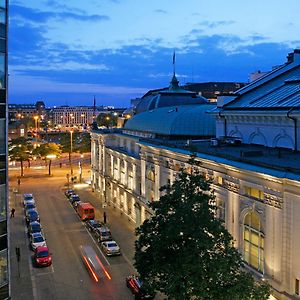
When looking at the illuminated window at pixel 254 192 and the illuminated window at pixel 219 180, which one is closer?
the illuminated window at pixel 254 192

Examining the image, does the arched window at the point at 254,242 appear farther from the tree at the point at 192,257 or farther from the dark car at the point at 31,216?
the dark car at the point at 31,216

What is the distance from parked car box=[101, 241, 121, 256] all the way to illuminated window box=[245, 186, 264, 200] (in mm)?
20922

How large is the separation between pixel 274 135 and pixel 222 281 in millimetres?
19757

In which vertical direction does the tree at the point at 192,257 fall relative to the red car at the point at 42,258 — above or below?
above

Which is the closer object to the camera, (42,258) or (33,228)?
(42,258)

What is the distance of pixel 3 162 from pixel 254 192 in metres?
17.2

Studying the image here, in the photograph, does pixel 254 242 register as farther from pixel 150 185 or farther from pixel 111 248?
pixel 150 185

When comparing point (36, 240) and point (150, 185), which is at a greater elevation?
point (150, 185)

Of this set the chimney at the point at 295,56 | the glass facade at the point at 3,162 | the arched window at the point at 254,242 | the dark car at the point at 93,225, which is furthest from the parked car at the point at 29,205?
the arched window at the point at 254,242

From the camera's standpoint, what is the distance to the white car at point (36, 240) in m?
50.8

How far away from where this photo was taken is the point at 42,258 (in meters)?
46.0

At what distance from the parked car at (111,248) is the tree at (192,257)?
23.0m

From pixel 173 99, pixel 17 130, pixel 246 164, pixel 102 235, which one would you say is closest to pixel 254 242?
pixel 246 164

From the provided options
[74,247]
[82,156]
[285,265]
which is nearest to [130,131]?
[74,247]
